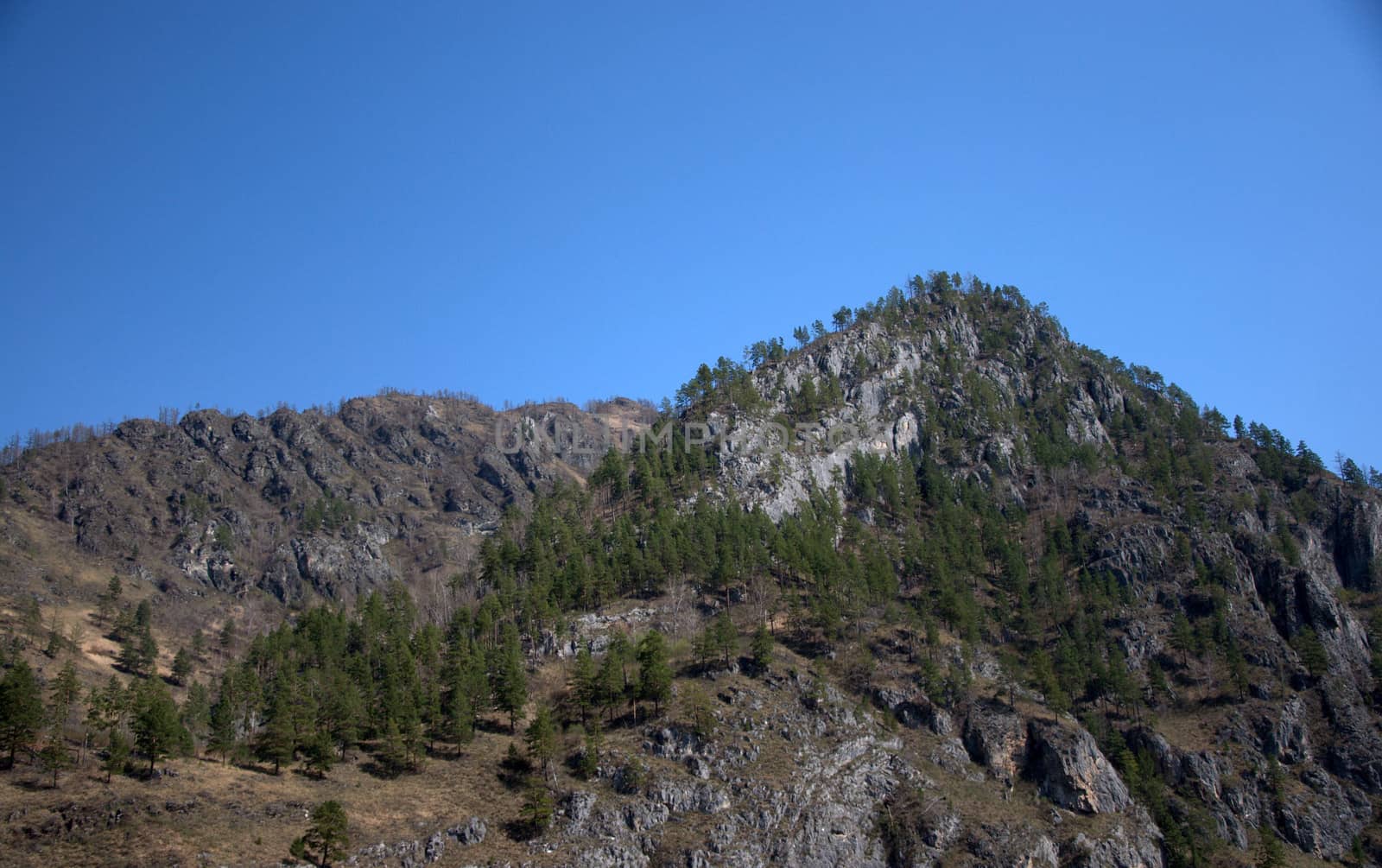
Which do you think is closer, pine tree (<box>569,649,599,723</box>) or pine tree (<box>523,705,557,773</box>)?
pine tree (<box>523,705,557,773</box>)

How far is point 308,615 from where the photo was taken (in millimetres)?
134375

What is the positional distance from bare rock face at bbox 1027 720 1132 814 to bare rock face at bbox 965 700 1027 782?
1.52m

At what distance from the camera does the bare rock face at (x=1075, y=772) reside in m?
106

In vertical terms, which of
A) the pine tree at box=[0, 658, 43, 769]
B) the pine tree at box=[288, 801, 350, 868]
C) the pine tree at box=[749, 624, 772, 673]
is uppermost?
the pine tree at box=[749, 624, 772, 673]

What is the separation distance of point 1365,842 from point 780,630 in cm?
7082

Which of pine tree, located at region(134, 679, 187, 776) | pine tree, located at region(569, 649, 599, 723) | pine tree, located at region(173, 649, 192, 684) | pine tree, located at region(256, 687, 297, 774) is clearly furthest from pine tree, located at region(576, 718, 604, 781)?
pine tree, located at region(173, 649, 192, 684)

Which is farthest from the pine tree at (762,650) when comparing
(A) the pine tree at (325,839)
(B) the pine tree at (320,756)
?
(A) the pine tree at (325,839)

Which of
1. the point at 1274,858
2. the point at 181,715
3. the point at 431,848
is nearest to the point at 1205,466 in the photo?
the point at 1274,858

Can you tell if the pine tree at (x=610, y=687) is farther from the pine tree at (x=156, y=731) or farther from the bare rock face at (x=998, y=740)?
A: the bare rock face at (x=998, y=740)

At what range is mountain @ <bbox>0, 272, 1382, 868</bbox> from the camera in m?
92.2

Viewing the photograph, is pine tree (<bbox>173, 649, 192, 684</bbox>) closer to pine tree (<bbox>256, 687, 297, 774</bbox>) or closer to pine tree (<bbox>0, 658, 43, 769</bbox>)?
pine tree (<bbox>256, 687, 297, 774</bbox>)

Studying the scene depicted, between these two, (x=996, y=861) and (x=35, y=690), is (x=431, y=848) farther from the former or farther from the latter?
Result: (x=996, y=861)

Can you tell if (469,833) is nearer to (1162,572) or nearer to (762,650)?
(762,650)

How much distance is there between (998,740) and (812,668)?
22800mm
